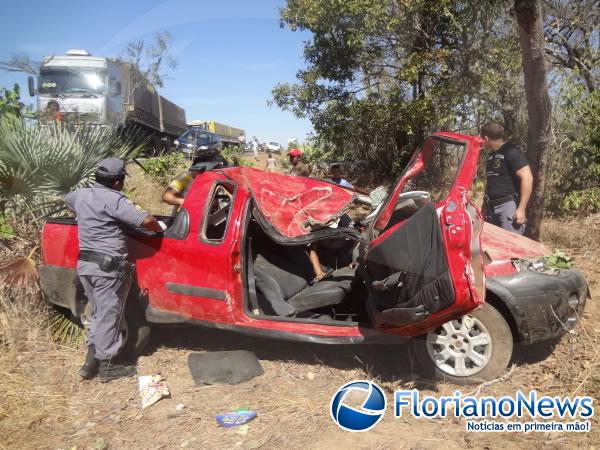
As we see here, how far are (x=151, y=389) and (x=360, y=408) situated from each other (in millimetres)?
1516

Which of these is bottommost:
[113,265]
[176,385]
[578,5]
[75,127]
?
[176,385]

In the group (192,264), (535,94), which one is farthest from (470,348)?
(535,94)

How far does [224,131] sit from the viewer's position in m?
35.1

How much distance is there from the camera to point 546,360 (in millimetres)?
3602

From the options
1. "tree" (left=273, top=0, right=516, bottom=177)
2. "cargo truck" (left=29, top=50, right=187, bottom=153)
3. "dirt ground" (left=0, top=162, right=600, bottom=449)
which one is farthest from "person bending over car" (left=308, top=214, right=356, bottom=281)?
"cargo truck" (left=29, top=50, right=187, bottom=153)

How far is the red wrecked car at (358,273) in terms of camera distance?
2.97 metres

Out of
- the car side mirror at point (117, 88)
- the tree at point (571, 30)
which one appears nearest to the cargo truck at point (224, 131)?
the car side mirror at point (117, 88)

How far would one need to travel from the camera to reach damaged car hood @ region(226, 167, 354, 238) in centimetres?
390

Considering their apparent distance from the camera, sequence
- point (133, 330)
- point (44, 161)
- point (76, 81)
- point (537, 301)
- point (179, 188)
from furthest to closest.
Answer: point (76, 81), point (44, 161), point (179, 188), point (133, 330), point (537, 301)

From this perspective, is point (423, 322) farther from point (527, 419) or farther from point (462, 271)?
point (527, 419)

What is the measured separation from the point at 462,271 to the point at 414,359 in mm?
1154

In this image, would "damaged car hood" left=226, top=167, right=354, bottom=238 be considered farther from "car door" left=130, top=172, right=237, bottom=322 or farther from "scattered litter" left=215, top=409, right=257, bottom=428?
"scattered litter" left=215, top=409, right=257, bottom=428

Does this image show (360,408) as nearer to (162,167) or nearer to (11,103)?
(11,103)

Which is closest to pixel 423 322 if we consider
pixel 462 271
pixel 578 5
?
pixel 462 271
